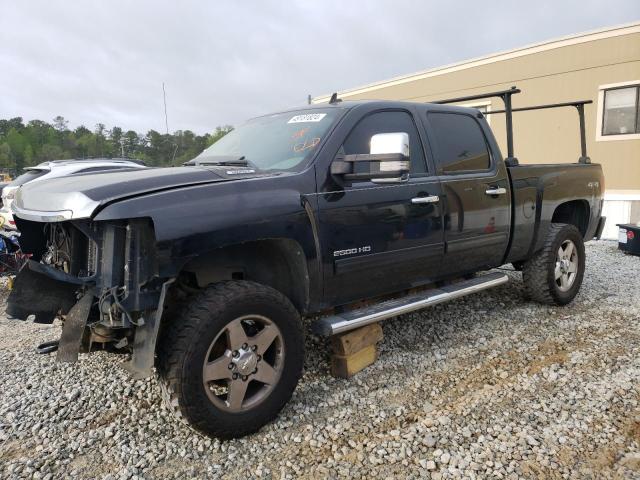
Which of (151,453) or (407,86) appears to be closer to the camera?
(151,453)

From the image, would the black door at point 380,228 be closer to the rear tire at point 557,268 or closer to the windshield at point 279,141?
the windshield at point 279,141

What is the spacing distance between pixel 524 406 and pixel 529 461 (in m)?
0.58

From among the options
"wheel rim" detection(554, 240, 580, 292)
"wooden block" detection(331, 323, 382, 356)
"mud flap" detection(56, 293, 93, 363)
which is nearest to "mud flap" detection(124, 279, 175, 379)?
"mud flap" detection(56, 293, 93, 363)

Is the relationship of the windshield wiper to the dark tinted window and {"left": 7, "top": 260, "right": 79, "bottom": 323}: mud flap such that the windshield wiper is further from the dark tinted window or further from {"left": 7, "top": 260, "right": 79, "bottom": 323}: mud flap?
the dark tinted window

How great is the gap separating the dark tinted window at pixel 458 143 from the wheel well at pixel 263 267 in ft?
5.15

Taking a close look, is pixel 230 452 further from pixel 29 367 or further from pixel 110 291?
pixel 29 367

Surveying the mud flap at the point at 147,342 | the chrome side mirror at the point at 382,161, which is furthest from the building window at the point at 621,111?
the mud flap at the point at 147,342

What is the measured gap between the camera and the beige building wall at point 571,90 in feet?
37.8

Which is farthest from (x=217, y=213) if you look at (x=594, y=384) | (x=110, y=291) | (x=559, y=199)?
(x=559, y=199)

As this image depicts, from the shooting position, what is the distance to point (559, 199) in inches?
192

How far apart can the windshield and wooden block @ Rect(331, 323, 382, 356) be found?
1.23m

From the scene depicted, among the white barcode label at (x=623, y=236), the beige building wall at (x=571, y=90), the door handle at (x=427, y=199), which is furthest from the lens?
the beige building wall at (x=571, y=90)

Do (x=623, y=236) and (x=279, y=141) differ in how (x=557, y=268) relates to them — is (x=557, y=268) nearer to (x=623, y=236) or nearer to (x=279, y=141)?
(x=279, y=141)

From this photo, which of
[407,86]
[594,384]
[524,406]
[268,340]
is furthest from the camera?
[407,86]
